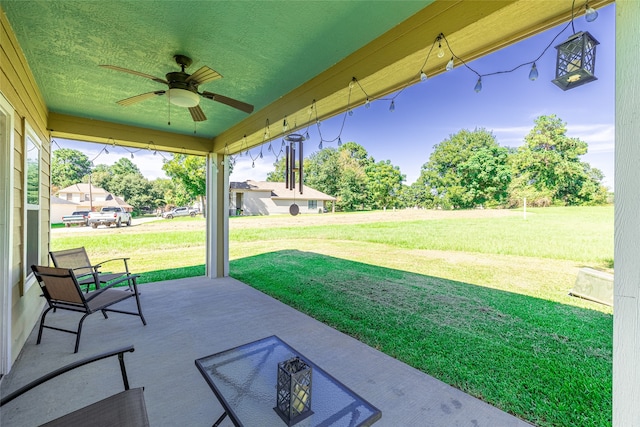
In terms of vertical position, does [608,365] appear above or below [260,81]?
below

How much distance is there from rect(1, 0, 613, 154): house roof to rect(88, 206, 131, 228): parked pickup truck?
29.6 ft

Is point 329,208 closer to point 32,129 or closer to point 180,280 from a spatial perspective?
point 180,280

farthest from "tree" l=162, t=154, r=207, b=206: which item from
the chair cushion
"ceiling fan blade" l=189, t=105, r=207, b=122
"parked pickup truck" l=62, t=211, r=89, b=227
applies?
the chair cushion

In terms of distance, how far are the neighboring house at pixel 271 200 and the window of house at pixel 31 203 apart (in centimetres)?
1310

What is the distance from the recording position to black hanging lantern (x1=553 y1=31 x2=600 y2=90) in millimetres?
1182

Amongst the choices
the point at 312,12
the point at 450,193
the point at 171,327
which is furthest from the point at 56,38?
the point at 450,193

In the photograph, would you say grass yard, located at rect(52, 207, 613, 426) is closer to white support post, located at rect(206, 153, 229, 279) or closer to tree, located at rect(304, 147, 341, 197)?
white support post, located at rect(206, 153, 229, 279)

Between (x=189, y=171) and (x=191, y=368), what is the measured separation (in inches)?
488

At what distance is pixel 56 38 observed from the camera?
205cm

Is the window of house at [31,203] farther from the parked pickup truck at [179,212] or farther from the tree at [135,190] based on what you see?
the tree at [135,190]

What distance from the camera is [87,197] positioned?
41.6 feet

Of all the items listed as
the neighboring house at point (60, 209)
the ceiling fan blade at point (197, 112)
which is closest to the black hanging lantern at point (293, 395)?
the ceiling fan blade at point (197, 112)

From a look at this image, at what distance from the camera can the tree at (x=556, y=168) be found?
7.98 meters

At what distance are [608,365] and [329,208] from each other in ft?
49.8
